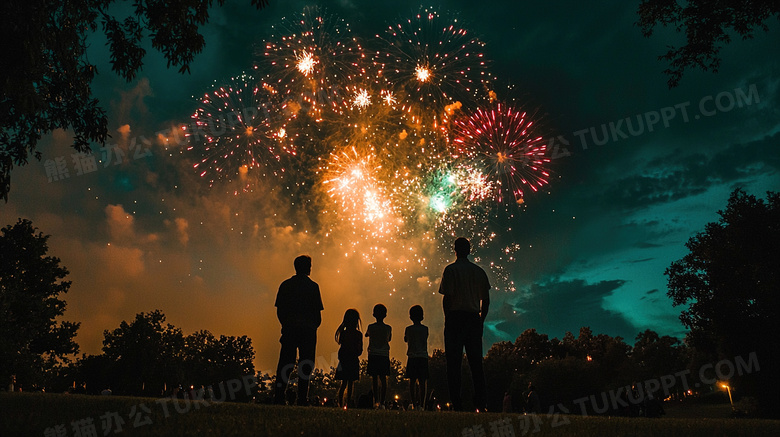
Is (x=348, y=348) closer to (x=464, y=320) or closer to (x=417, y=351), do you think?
(x=417, y=351)

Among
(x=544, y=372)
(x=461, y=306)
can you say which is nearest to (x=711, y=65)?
(x=461, y=306)

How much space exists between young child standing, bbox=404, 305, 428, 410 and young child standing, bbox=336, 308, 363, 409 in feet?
3.65

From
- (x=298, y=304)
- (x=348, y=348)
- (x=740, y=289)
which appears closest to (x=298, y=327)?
(x=298, y=304)

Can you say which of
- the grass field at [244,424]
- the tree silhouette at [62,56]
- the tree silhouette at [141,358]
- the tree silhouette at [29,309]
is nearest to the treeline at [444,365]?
the tree silhouette at [141,358]

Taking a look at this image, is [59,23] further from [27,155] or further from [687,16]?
[687,16]

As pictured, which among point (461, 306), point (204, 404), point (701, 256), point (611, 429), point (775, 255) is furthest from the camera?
point (701, 256)

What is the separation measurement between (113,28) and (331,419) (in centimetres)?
1094

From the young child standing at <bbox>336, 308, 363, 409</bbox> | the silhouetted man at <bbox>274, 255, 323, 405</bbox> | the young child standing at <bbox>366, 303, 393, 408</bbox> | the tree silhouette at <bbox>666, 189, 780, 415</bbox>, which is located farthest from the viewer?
the tree silhouette at <bbox>666, 189, 780, 415</bbox>

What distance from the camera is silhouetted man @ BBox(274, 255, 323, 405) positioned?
9.10 meters

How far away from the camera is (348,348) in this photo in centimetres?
1129

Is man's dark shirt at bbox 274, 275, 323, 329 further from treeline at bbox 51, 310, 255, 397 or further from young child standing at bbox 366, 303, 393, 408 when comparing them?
treeline at bbox 51, 310, 255, 397

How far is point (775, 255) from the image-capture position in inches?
1362

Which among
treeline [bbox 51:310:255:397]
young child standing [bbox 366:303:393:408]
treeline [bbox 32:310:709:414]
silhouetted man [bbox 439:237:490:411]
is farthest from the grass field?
treeline [bbox 51:310:255:397]

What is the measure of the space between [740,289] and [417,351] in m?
32.8
